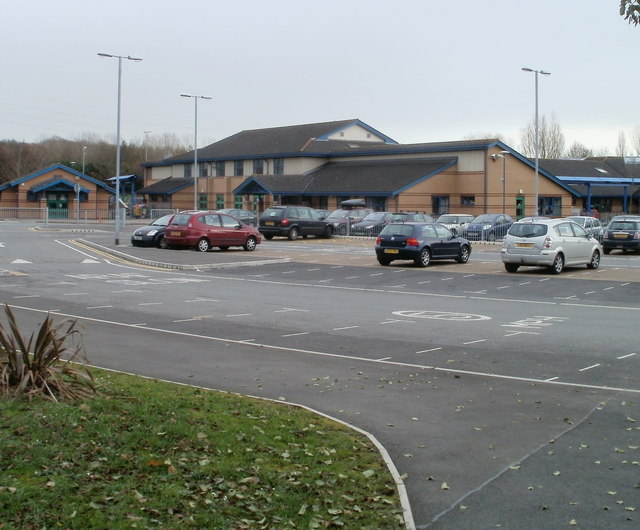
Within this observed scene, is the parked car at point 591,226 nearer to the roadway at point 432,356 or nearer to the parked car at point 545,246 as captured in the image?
the parked car at point 545,246

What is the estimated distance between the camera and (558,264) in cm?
2575

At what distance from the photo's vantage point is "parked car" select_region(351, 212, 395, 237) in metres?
48.7

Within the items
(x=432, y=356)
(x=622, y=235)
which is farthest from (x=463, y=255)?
(x=432, y=356)

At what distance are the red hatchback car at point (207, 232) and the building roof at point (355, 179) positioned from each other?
81.4ft

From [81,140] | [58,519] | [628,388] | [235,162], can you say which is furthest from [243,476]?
[81,140]

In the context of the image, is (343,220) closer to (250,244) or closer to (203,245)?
(250,244)

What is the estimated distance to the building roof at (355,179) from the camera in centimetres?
6056

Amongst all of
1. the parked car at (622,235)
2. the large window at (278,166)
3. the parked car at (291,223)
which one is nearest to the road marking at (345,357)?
the parked car at (622,235)

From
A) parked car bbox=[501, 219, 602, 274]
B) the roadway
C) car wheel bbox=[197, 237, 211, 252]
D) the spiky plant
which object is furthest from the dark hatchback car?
the spiky plant

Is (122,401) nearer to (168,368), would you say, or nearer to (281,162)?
(168,368)

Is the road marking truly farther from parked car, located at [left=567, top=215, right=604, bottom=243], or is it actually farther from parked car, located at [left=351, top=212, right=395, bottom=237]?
parked car, located at [left=351, top=212, right=395, bottom=237]

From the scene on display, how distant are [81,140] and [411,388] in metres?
122

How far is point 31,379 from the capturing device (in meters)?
7.41

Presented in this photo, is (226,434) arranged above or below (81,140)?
below
